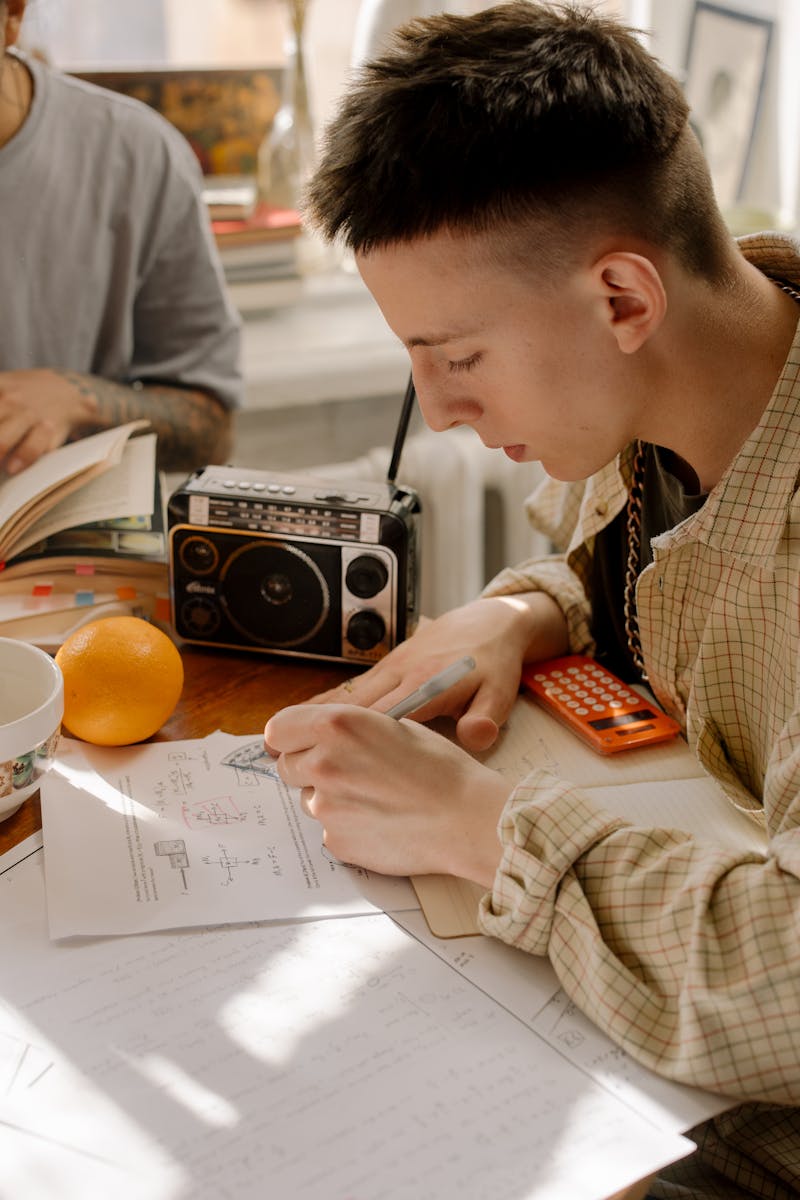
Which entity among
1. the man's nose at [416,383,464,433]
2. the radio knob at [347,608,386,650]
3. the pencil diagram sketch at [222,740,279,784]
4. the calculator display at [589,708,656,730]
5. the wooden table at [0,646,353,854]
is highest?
the man's nose at [416,383,464,433]

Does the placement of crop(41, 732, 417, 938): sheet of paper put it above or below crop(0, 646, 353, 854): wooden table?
above

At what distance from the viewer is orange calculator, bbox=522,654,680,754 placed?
0.94 meters

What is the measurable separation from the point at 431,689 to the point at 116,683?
0.24 m

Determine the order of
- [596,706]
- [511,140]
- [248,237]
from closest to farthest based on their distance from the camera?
[511,140], [596,706], [248,237]

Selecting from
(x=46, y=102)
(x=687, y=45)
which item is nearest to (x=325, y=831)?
(x=46, y=102)

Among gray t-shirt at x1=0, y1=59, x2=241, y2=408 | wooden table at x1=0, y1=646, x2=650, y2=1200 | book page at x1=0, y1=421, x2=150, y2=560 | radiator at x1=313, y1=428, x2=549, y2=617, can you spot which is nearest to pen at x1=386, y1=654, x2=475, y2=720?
wooden table at x1=0, y1=646, x2=650, y2=1200

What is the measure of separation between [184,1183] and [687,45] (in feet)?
Answer: 6.53

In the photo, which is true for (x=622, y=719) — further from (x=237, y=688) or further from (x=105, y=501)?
(x=105, y=501)

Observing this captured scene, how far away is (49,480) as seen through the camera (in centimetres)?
110

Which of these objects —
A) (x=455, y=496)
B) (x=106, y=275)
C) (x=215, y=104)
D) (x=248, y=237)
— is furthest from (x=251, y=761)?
(x=215, y=104)

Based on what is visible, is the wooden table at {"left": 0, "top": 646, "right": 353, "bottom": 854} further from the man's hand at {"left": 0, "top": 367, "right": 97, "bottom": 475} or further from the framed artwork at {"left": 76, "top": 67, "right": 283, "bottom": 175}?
the framed artwork at {"left": 76, "top": 67, "right": 283, "bottom": 175}

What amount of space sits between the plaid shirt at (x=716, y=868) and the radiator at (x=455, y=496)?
0.90 metres

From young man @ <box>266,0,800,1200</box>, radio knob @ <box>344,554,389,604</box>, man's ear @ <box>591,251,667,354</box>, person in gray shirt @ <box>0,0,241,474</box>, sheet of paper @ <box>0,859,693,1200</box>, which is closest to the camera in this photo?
sheet of paper @ <box>0,859,693,1200</box>

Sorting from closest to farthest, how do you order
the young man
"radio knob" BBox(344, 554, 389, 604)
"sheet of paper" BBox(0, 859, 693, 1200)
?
1. "sheet of paper" BBox(0, 859, 693, 1200)
2. the young man
3. "radio knob" BBox(344, 554, 389, 604)
